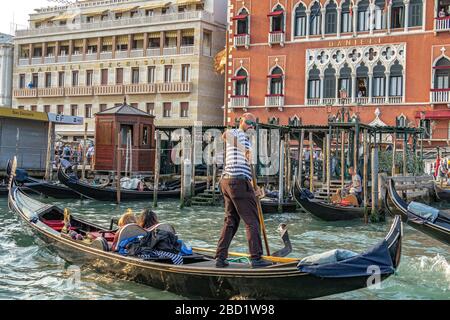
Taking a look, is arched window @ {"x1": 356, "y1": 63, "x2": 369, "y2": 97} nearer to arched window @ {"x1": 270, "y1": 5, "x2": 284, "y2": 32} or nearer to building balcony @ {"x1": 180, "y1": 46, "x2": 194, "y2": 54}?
arched window @ {"x1": 270, "y1": 5, "x2": 284, "y2": 32}

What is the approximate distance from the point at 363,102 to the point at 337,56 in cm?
190

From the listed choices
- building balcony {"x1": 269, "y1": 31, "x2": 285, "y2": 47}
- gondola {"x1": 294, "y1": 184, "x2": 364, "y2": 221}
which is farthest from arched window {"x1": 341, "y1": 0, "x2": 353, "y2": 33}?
gondola {"x1": 294, "y1": 184, "x2": 364, "y2": 221}

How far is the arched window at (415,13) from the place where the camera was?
21156 millimetres

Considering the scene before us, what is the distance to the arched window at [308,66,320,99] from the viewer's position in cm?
2294

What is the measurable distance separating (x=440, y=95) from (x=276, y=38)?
6193 mm

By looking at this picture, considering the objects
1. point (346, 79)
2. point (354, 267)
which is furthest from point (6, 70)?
point (354, 267)

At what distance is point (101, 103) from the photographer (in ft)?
96.3

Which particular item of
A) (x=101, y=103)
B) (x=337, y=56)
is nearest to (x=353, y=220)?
(x=337, y=56)

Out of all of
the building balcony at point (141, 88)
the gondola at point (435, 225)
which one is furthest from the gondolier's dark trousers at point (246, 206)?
the building balcony at point (141, 88)

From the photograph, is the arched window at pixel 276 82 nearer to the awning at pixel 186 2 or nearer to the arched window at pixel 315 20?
the arched window at pixel 315 20

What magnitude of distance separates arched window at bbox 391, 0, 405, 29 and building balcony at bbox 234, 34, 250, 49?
5.31m

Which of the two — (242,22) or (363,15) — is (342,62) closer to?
(363,15)

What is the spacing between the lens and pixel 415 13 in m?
21.3
